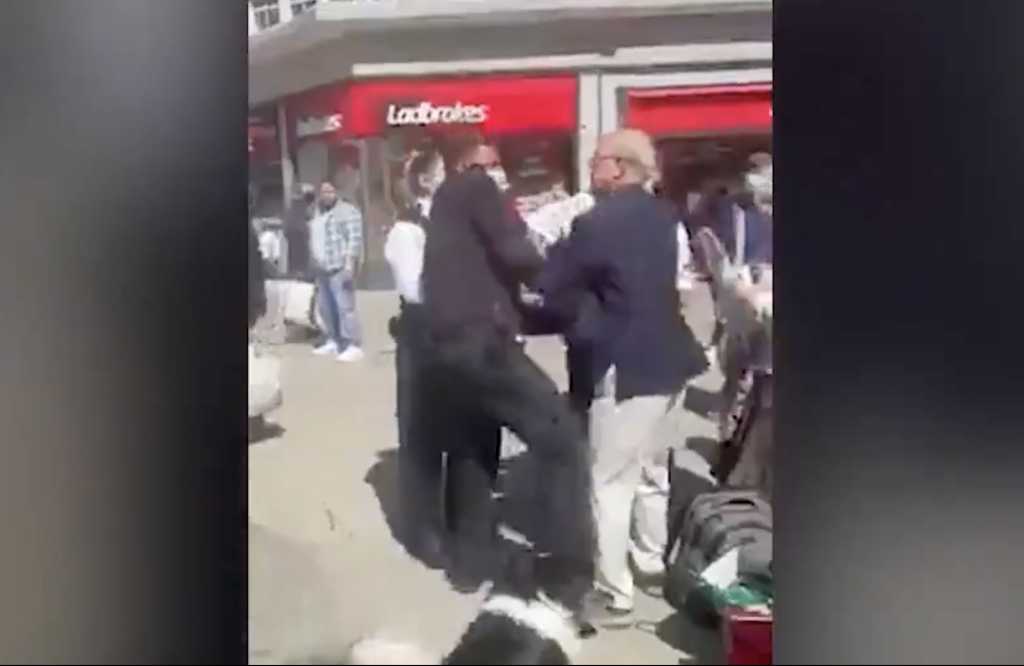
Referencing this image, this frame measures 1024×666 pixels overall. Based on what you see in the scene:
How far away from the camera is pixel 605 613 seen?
0.90 meters

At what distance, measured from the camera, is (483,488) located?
91cm

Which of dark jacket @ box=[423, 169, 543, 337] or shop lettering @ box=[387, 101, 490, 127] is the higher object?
shop lettering @ box=[387, 101, 490, 127]

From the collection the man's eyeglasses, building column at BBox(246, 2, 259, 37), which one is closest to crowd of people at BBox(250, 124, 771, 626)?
the man's eyeglasses

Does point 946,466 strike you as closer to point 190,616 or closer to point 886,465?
point 886,465

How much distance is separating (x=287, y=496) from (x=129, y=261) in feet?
0.69

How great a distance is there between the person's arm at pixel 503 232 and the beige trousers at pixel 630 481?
105 millimetres

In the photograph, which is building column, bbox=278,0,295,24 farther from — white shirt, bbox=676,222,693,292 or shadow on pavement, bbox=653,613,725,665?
shadow on pavement, bbox=653,613,725,665

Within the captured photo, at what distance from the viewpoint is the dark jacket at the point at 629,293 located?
0.89 meters

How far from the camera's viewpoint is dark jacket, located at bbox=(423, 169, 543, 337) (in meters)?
0.90

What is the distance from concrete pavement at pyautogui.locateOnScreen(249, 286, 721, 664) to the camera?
0.89 meters

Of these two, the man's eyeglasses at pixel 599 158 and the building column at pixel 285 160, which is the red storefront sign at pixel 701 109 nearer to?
the man's eyeglasses at pixel 599 158

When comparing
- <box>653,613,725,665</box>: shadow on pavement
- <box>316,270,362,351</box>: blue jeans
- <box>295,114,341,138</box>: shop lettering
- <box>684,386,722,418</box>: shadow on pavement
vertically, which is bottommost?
<box>653,613,725,665</box>: shadow on pavement

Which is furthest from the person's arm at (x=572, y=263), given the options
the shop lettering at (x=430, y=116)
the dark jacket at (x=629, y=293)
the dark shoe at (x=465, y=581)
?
the dark shoe at (x=465, y=581)

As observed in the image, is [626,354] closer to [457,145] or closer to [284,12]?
[457,145]
